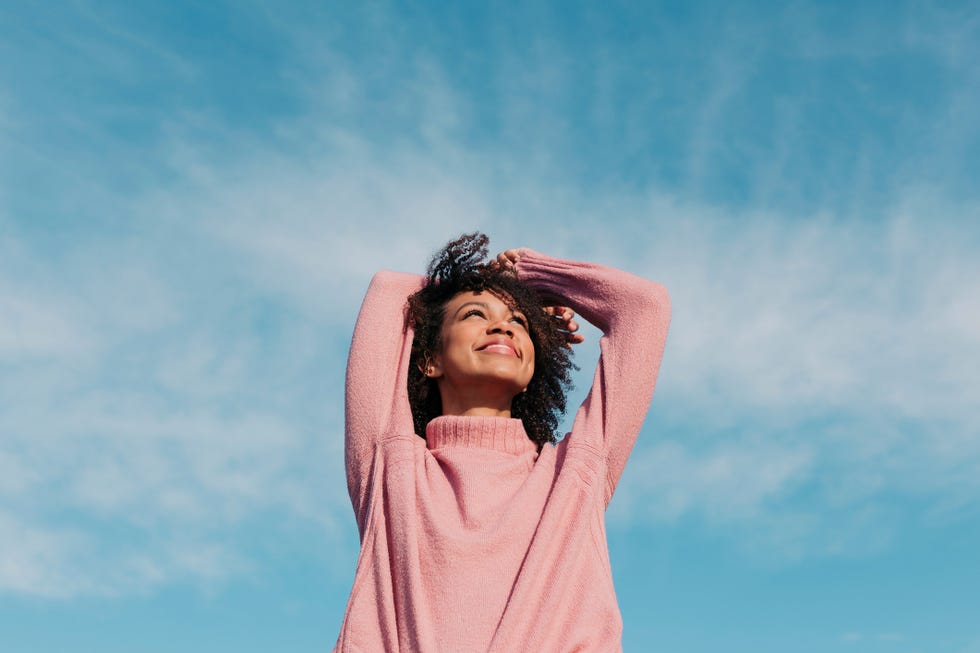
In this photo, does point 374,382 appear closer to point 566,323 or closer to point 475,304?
point 475,304

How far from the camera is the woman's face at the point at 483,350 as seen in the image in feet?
19.0

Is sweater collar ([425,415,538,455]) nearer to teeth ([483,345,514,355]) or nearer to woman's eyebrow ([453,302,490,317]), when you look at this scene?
teeth ([483,345,514,355])

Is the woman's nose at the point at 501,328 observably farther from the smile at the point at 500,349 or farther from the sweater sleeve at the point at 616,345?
the sweater sleeve at the point at 616,345

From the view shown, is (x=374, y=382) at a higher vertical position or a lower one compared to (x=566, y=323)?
lower

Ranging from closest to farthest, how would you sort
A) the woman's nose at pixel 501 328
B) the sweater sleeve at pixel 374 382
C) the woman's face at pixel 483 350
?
the sweater sleeve at pixel 374 382 < the woman's face at pixel 483 350 < the woman's nose at pixel 501 328

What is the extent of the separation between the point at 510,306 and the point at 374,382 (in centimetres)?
89

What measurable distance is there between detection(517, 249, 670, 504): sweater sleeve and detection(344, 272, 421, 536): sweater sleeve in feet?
2.82

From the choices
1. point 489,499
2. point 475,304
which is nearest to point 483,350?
point 475,304

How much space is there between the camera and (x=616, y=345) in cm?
581

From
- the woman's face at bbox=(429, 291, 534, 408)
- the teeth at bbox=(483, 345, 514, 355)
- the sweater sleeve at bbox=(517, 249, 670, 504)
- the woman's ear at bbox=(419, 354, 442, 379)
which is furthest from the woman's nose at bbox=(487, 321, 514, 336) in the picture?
the sweater sleeve at bbox=(517, 249, 670, 504)

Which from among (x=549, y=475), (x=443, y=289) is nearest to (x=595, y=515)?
(x=549, y=475)

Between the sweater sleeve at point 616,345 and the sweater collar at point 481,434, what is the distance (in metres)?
0.30

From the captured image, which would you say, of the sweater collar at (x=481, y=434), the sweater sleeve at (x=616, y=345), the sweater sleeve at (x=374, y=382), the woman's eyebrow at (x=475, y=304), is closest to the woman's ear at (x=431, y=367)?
the sweater sleeve at (x=374, y=382)

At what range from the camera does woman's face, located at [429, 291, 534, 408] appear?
5.79m
